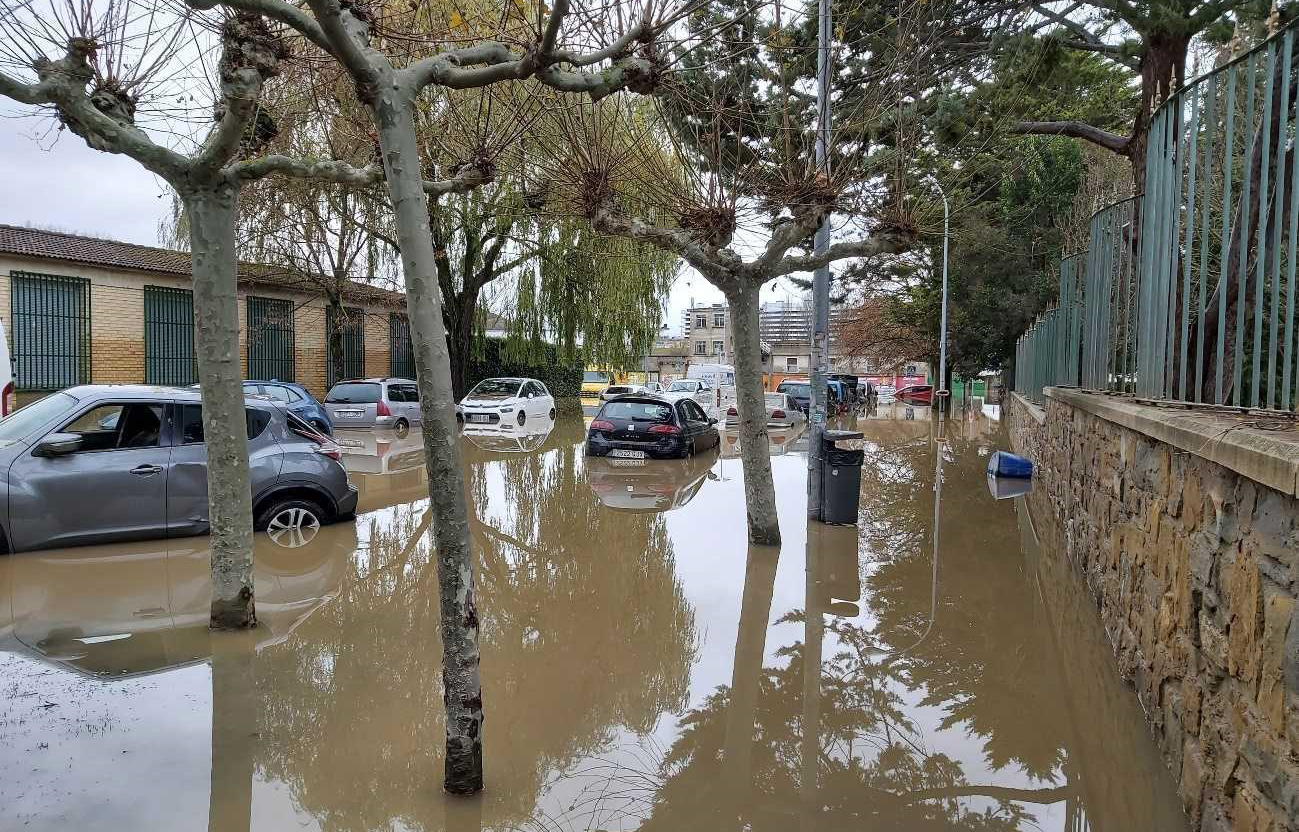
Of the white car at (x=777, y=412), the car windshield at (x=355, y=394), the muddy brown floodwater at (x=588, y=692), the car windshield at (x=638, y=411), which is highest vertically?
the car windshield at (x=355, y=394)

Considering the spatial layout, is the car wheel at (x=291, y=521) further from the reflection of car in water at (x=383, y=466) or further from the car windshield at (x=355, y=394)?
the car windshield at (x=355, y=394)

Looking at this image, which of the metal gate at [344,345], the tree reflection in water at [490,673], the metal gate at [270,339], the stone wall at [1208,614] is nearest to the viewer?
the stone wall at [1208,614]

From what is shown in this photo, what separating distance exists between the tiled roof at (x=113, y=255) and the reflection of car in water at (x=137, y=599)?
624 inches

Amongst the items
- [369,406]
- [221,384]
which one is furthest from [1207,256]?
[369,406]

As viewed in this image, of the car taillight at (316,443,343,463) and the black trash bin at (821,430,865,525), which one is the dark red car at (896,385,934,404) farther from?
the car taillight at (316,443,343,463)

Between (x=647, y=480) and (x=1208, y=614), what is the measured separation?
11309 mm

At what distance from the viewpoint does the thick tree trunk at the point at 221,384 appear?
18.6 feet

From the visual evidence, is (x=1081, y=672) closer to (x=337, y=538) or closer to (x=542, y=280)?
(x=337, y=538)

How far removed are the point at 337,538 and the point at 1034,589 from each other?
23.3 feet

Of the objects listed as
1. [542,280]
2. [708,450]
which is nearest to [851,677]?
[708,450]

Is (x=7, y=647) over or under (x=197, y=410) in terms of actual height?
under

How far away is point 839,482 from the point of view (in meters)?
10.4

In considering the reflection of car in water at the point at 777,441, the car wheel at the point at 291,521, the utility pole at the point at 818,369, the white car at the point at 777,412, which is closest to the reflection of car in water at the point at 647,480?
the reflection of car in water at the point at 777,441

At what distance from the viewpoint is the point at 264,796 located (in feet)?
12.1
